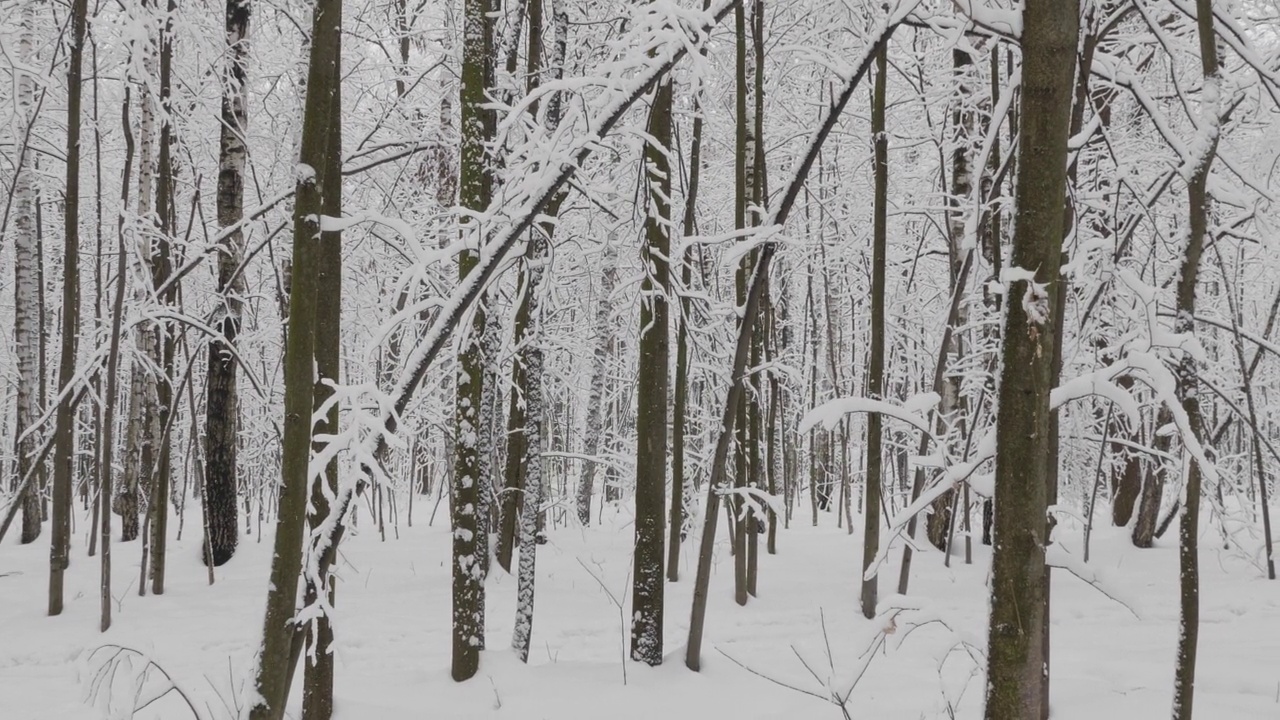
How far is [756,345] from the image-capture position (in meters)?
6.69

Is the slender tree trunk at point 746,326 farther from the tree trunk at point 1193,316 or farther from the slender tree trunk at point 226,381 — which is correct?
the slender tree trunk at point 226,381

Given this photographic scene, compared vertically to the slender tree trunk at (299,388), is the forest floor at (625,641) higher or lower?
lower

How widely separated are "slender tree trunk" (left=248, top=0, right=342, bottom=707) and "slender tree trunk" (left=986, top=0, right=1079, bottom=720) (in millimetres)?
1630

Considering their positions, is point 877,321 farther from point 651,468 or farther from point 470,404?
point 470,404

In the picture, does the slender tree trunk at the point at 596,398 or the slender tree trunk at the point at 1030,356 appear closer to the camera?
the slender tree trunk at the point at 1030,356

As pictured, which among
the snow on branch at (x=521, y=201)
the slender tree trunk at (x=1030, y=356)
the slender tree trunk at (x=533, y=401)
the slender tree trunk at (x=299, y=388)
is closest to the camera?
the slender tree trunk at (x=1030, y=356)

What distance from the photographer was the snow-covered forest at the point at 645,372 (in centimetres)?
196

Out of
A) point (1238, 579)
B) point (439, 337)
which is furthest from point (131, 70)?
point (1238, 579)

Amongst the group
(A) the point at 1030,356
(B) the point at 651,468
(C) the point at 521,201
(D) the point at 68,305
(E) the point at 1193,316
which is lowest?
(B) the point at 651,468

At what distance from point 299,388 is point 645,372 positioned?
9.04ft

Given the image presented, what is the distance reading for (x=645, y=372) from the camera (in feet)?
14.9

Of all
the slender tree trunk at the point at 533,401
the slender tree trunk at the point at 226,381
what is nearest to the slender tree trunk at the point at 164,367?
the slender tree trunk at the point at 226,381

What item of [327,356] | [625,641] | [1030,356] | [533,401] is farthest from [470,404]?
[1030,356]

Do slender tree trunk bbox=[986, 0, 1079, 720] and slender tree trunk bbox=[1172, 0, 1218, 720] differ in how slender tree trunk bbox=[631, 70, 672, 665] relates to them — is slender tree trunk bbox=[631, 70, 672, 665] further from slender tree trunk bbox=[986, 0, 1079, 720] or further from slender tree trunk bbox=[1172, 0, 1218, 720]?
slender tree trunk bbox=[986, 0, 1079, 720]
